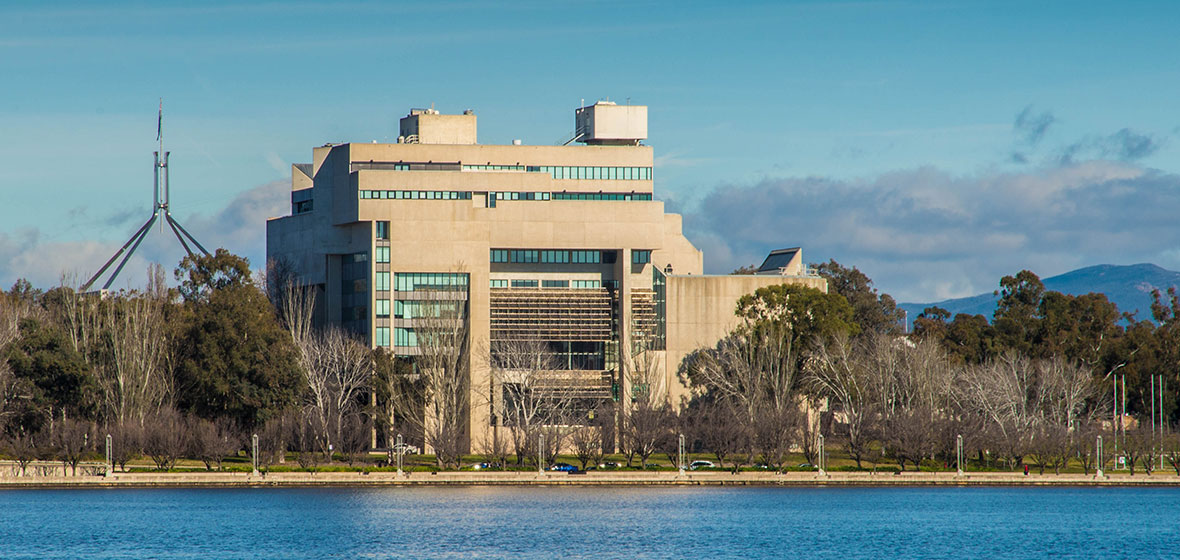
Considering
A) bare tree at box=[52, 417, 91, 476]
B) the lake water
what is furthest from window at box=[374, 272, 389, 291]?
bare tree at box=[52, 417, 91, 476]

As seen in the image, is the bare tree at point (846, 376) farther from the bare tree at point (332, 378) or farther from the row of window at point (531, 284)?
the bare tree at point (332, 378)

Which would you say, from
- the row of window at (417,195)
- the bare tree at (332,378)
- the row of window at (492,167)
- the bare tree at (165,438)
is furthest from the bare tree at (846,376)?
the bare tree at (165,438)

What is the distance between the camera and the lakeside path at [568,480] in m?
95.4

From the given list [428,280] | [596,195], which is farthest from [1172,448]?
[428,280]

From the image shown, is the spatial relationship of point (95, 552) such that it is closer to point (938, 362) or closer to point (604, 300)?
point (604, 300)

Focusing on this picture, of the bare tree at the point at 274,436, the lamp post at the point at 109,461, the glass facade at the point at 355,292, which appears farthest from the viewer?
the glass facade at the point at 355,292

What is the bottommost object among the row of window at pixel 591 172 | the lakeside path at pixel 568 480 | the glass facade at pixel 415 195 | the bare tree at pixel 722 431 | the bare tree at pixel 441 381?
the lakeside path at pixel 568 480

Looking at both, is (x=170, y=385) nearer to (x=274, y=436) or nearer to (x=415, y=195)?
(x=274, y=436)

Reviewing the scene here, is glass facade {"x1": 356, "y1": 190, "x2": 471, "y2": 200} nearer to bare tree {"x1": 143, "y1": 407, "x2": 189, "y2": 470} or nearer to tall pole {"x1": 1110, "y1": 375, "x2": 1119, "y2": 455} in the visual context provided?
bare tree {"x1": 143, "y1": 407, "x2": 189, "y2": 470}

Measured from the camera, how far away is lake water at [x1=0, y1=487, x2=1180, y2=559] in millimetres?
67375

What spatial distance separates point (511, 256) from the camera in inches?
4614

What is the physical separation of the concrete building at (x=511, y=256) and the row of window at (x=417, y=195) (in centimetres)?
10

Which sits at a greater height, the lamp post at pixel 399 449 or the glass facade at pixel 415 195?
the glass facade at pixel 415 195

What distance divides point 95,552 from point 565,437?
46.1 m
